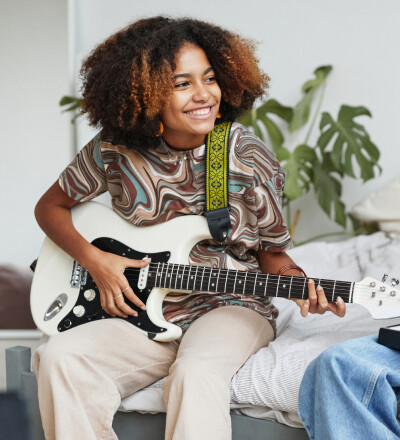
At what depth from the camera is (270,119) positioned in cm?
296

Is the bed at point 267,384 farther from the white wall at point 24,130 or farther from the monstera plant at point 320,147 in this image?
the white wall at point 24,130

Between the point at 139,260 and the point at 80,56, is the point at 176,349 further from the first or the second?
the point at 80,56

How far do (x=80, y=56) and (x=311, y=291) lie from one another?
2.00 meters

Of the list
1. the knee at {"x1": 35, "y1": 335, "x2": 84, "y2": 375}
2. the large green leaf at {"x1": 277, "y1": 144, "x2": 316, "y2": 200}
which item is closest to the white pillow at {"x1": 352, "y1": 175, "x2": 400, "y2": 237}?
the large green leaf at {"x1": 277, "y1": 144, "x2": 316, "y2": 200}

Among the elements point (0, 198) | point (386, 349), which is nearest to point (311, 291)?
point (386, 349)

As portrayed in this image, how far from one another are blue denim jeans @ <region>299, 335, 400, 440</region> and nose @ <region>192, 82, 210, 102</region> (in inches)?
24.0

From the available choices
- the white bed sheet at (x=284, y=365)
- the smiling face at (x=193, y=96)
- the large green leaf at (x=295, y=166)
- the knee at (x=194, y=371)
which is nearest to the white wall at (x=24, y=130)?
the large green leaf at (x=295, y=166)

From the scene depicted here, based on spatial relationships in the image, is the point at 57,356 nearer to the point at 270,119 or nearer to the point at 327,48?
the point at 270,119

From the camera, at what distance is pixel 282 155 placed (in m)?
2.74

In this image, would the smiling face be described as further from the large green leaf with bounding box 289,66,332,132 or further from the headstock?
the large green leaf with bounding box 289,66,332,132

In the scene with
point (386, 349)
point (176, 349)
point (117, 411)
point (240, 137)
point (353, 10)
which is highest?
point (353, 10)

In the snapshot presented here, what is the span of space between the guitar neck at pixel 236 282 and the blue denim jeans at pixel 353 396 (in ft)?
0.56

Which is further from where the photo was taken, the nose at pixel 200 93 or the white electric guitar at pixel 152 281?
the nose at pixel 200 93

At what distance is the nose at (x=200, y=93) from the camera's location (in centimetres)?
152
